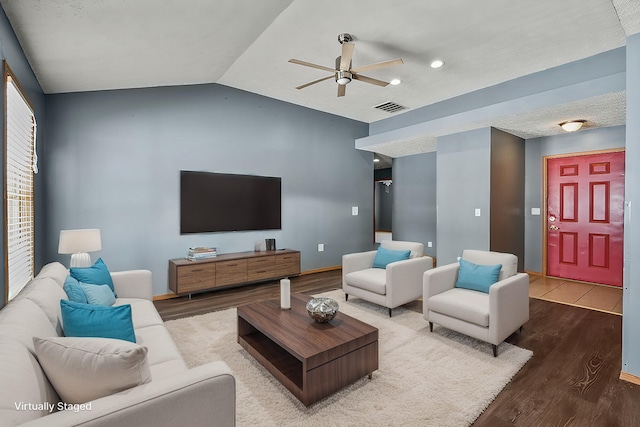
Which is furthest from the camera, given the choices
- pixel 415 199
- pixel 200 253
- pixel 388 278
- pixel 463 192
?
pixel 415 199

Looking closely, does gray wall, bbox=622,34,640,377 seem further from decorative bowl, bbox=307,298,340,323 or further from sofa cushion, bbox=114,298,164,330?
sofa cushion, bbox=114,298,164,330

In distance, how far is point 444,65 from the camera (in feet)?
12.3

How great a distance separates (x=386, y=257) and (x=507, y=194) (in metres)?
2.48

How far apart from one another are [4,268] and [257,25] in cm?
268

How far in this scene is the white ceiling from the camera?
2.22 metres

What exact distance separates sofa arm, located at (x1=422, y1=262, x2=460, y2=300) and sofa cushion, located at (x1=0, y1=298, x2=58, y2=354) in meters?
2.75

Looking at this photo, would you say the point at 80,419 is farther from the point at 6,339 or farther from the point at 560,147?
the point at 560,147

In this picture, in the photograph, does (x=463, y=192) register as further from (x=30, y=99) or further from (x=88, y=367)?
(x=30, y=99)

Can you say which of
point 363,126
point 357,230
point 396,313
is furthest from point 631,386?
point 363,126

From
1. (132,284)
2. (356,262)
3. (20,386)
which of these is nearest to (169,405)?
(20,386)

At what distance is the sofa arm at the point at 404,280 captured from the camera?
3.41m

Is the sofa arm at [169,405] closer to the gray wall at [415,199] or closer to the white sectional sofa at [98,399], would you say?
the white sectional sofa at [98,399]

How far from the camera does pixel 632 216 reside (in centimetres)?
218

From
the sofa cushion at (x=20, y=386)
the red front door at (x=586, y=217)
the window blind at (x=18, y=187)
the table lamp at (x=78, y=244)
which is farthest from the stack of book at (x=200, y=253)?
the red front door at (x=586, y=217)
